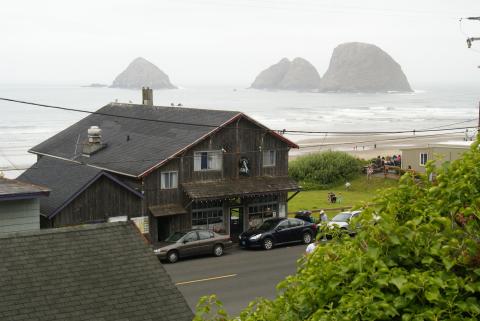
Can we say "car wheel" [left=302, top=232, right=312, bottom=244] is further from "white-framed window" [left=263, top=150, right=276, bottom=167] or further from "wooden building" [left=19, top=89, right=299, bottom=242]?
"white-framed window" [left=263, top=150, right=276, bottom=167]

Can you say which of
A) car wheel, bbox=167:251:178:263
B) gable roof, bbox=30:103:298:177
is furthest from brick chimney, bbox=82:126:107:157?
car wheel, bbox=167:251:178:263

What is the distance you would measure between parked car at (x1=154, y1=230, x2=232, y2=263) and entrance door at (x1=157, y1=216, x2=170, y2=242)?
2.53 m

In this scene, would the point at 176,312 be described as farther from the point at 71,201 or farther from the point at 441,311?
the point at 71,201

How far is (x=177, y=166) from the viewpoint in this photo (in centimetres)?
3428

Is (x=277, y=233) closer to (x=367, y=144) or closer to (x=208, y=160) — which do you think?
(x=208, y=160)

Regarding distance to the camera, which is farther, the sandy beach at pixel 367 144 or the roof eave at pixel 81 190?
the sandy beach at pixel 367 144

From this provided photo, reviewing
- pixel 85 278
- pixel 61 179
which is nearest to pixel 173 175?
pixel 61 179

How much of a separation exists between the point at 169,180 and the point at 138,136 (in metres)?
4.68

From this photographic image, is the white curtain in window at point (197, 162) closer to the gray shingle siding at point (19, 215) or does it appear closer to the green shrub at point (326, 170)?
the gray shingle siding at point (19, 215)

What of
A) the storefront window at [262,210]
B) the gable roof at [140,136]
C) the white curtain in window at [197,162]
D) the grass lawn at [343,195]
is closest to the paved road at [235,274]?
the storefront window at [262,210]

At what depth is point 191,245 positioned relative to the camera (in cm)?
3092

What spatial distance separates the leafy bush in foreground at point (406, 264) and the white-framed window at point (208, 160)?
89.4 ft

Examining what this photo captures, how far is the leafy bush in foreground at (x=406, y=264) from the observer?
6.20 metres

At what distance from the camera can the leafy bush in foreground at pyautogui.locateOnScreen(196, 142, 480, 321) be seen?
→ 244 inches
